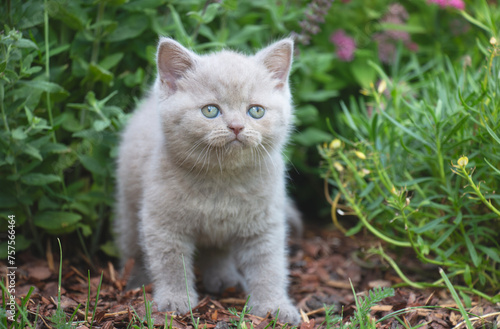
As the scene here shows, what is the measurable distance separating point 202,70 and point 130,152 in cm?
69

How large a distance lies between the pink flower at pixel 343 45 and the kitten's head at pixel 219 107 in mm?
1313

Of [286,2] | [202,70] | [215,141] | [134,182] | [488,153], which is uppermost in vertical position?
[286,2]

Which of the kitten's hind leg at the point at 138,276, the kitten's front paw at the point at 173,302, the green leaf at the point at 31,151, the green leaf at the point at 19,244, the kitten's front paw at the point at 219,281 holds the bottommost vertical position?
the kitten's front paw at the point at 219,281

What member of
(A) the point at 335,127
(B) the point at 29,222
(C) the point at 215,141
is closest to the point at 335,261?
(A) the point at 335,127

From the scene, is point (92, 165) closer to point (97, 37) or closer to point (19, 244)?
point (19, 244)

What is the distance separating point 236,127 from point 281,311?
2.92 feet

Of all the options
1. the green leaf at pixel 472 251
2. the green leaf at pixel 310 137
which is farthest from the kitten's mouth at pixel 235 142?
the green leaf at pixel 310 137

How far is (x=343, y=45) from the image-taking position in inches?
143

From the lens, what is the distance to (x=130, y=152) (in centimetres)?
268

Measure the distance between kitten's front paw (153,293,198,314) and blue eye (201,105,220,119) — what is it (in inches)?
33.2

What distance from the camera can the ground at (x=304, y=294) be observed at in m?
2.19

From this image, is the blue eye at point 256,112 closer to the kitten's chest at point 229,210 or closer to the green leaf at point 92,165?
the kitten's chest at point 229,210

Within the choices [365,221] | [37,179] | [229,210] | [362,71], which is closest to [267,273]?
[229,210]

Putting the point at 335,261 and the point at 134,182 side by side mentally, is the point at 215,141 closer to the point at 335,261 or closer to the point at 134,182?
the point at 134,182
